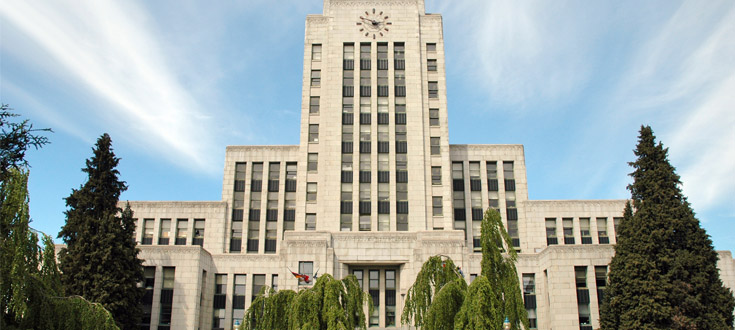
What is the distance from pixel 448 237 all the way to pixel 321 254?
10.4 m

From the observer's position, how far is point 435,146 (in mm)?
58656

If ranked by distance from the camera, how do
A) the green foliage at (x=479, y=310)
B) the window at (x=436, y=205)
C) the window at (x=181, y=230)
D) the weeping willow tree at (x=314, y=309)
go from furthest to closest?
the window at (x=181, y=230), the window at (x=436, y=205), the weeping willow tree at (x=314, y=309), the green foliage at (x=479, y=310)

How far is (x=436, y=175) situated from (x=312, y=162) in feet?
39.5

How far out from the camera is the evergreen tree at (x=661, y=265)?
38188mm

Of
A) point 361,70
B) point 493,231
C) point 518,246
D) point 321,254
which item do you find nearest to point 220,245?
point 321,254

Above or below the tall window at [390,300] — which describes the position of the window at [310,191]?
above

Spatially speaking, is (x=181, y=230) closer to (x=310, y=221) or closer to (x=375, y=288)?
(x=310, y=221)

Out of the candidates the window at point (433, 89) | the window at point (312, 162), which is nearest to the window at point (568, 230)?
the window at point (433, 89)

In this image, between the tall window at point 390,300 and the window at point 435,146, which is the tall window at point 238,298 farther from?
the window at point 435,146

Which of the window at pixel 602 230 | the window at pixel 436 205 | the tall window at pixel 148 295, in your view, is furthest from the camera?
the window at pixel 602 230

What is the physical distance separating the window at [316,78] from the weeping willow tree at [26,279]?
38.9 meters

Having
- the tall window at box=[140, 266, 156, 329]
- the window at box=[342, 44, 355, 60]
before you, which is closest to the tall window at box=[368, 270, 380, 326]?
the tall window at box=[140, 266, 156, 329]

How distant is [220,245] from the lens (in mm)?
60062

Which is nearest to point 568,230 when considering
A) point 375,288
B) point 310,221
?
point 375,288
